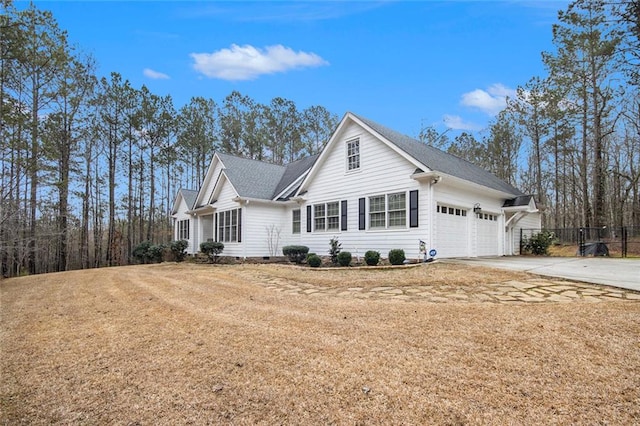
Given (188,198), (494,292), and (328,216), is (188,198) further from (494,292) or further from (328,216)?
(494,292)

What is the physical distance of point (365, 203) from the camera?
517 inches

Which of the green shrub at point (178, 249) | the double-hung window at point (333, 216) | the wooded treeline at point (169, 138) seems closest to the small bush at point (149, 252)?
the green shrub at point (178, 249)

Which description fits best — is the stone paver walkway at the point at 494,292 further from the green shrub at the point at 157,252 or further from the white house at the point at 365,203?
the green shrub at the point at 157,252

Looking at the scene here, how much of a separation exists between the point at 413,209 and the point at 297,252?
18.3ft

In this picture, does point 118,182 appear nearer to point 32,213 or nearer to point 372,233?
point 32,213

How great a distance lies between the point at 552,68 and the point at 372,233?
1696cm

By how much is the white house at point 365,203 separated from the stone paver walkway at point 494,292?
4153mm

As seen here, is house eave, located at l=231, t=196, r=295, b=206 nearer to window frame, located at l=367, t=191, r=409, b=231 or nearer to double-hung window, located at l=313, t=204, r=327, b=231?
double-hung window, located at l=313, t=204, r=327, b=231

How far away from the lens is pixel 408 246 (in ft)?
38.3

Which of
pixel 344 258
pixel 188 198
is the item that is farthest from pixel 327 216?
pixel 188 198

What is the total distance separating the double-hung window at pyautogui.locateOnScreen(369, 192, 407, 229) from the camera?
39.4 feet

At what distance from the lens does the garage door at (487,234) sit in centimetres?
1417

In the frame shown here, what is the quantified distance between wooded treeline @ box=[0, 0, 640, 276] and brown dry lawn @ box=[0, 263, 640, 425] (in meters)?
9.62

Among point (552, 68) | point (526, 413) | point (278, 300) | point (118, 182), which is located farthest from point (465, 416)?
point (118, 182)
